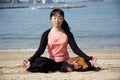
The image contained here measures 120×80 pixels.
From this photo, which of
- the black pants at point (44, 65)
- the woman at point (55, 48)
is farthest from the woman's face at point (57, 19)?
the black pants at point (44, 65)

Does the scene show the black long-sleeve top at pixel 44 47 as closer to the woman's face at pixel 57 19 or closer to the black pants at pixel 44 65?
the black pants at pixel 44 65

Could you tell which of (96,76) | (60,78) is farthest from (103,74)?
(60,78)

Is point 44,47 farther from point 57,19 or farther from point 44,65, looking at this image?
point 57,19

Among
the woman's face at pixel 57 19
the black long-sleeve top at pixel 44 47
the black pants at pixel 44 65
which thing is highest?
the woman's face at pixel 57 19

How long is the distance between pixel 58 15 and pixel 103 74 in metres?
1.08

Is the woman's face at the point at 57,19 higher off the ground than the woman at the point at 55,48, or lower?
higher

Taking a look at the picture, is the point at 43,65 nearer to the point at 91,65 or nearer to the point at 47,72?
the point at 47,72

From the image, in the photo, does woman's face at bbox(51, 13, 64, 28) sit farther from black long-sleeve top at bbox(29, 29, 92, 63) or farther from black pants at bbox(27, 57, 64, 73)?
black pants at bbox(27, 57, 64, 73)

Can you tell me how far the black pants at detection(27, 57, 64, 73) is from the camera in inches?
244

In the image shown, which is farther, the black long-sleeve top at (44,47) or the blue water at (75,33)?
the blue water at (75,33)

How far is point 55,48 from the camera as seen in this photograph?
6.30m

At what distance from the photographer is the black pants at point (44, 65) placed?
6188mm

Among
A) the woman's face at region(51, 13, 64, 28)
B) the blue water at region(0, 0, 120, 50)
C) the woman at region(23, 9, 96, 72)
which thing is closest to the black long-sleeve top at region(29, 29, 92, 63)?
the woman at region(23, 9, 96, 72)

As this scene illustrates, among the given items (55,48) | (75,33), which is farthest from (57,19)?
(75,33)
